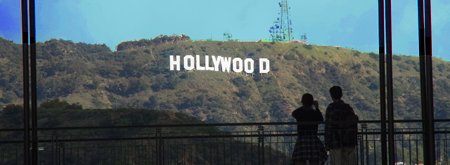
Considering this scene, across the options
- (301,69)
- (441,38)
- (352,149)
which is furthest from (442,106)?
(352,149)

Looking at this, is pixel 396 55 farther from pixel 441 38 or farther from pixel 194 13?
pixel 194 13

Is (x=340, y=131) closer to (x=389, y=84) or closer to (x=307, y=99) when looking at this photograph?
(x=307, y=99)

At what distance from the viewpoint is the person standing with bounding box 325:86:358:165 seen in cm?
1016

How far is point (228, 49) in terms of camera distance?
9819cm

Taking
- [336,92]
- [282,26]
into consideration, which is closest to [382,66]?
[336,92]

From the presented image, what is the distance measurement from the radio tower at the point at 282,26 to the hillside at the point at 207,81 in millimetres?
4018

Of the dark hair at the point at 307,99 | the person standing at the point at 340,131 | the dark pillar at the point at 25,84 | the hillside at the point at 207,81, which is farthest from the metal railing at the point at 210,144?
the hillside at the point at 207,81

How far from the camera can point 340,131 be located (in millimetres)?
10383

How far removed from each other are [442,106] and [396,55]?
12610 millimetres

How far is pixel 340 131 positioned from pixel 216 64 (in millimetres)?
79743

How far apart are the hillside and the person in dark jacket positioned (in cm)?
6598

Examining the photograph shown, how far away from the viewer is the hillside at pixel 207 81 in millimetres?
80312

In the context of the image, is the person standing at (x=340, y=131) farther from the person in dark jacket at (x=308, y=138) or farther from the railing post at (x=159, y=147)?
the railing post at (x=159, y=147)

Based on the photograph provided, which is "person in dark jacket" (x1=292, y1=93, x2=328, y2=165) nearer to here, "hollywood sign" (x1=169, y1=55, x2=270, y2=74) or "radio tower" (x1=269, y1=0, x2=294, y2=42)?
"hollywood sign" (x1=169, y1=55, x2=270, y2=74)
